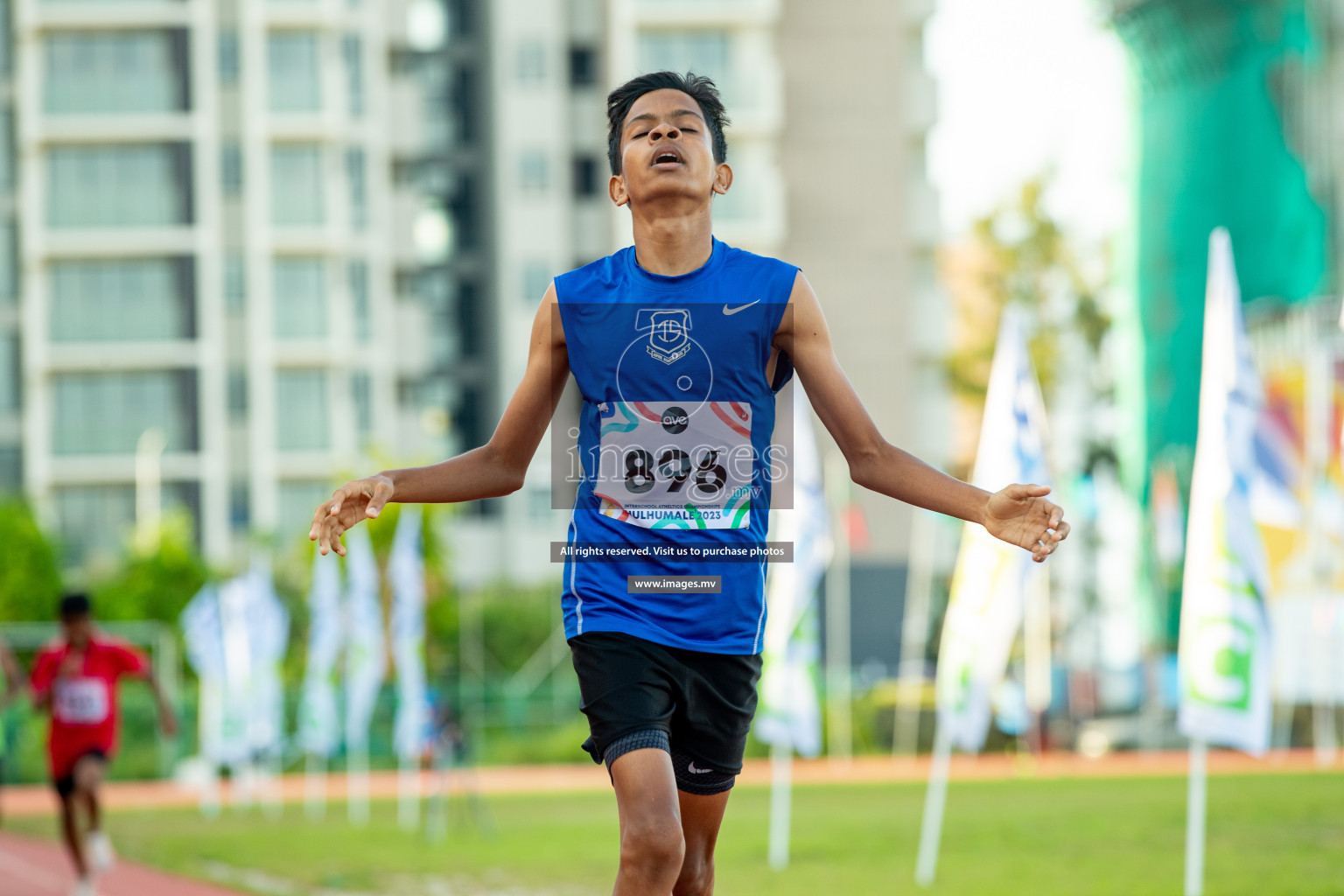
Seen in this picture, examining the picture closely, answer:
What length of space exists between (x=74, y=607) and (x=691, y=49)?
136 feet

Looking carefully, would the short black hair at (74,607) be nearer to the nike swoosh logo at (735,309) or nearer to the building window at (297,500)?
the nike swoosh logo at (735,309)

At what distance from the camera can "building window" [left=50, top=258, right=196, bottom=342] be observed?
51.5 m

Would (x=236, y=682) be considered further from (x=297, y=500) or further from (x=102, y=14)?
(x=102, y=14)

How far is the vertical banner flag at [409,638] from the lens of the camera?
18.8 metres

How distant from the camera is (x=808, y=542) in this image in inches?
545

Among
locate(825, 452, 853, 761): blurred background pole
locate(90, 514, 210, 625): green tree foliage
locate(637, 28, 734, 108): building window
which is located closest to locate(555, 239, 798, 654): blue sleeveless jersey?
locate(825, 452, 853, 761): blurred background pole

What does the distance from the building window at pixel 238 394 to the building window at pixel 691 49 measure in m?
15.4

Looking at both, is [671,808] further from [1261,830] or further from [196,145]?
[196,145]

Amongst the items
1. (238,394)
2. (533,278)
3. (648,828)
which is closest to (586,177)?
(533,278)

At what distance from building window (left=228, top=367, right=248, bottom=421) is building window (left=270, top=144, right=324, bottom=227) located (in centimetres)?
470

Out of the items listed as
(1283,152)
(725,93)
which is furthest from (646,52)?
(1283,152)

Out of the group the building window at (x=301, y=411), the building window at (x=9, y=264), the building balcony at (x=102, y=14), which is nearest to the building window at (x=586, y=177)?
the building window at (x=301, y=411)

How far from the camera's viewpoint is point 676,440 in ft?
14.4

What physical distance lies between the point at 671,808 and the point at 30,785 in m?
29.2
